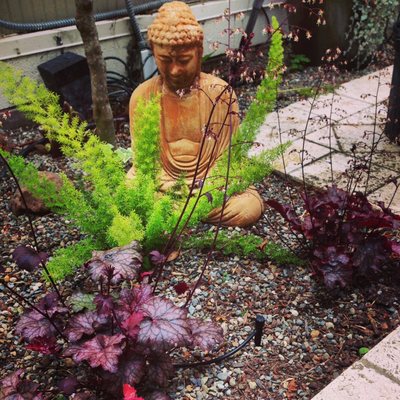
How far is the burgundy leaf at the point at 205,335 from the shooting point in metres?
1.89

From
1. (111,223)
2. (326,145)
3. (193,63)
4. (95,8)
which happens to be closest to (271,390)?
(111,223)

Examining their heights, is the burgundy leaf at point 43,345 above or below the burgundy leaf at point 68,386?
above

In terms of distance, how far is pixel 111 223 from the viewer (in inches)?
99.6

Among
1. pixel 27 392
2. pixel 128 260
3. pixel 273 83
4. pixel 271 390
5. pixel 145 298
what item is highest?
pixel 273 83

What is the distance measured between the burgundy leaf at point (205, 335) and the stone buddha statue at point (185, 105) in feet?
3.37

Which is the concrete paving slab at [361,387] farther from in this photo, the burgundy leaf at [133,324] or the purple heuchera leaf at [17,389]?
the purple heuchera leaf at [17,389]

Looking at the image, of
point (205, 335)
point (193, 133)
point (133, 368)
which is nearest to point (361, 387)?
point (205, 335)

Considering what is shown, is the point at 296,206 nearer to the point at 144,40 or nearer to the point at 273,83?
the point at 273,83

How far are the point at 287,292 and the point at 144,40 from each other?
125 inches

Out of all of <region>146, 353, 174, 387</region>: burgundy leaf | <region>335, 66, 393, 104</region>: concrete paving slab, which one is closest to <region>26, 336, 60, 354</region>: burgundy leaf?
<region>146, 353, 174, 387</region>: burgundy leaf

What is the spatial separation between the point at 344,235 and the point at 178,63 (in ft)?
4.11

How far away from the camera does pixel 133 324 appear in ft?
5.48

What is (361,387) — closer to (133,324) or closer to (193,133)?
(133,324)

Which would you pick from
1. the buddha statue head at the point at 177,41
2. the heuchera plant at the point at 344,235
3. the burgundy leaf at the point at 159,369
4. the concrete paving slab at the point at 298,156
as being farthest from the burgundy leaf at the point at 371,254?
the buddha statue head at the point at 177,41
